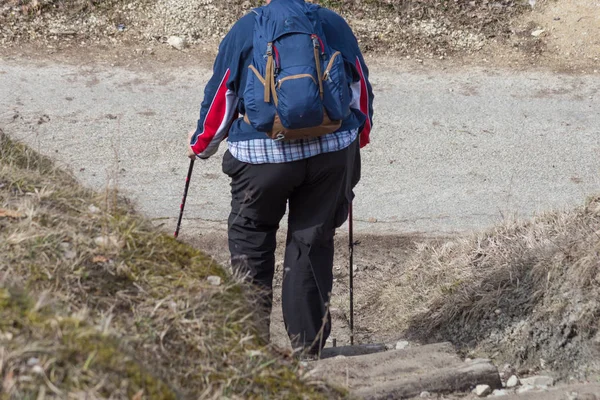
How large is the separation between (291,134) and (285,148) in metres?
0.16

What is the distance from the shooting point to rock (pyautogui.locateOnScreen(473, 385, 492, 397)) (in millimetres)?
3395

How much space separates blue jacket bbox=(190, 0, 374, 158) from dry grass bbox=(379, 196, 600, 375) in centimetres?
128

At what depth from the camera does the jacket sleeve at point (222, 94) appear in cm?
372

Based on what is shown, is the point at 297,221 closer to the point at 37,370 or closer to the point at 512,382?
the point at 512,382

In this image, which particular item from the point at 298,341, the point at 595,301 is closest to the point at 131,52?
the point at 298,341

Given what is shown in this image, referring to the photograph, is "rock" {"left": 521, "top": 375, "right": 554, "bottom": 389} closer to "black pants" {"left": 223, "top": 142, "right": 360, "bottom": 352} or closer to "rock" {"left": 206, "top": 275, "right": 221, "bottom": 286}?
"black pants" {"left": 223, "top": 142, "right": 360, "bottom": 352}

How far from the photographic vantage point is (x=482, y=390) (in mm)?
3398

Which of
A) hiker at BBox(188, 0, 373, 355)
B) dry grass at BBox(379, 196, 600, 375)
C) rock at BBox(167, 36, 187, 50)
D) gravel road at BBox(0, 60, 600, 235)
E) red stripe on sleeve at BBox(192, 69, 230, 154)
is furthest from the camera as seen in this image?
rock at BBox(167, 36, 187, 50)

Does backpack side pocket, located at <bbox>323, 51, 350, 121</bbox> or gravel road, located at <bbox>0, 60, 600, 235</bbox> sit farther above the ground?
backpack side pocket, located at <bbox>323, 51, 350, 121</bbox>

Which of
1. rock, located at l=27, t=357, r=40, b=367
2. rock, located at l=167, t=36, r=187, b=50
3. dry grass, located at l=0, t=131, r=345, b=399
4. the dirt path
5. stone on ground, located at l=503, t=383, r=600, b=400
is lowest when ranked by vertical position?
the dirt path

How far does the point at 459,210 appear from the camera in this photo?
6.44 metres

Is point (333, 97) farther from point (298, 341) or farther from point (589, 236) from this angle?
point (589, 236)

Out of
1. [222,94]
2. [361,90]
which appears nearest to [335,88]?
[361,90]

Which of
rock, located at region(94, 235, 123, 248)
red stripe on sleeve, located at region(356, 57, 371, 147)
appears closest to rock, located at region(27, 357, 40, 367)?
rock, located at region(94, 235, 123, 248)
